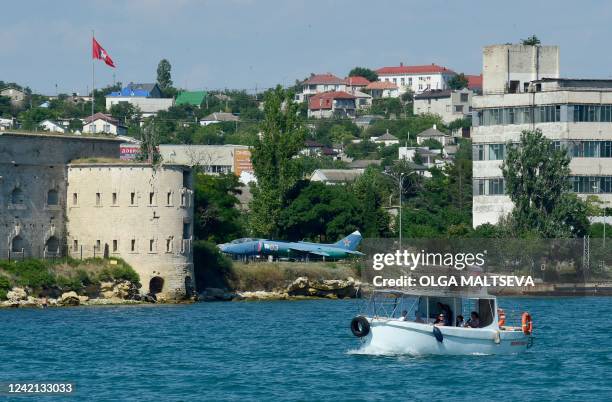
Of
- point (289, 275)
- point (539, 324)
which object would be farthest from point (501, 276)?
point (539, 324)

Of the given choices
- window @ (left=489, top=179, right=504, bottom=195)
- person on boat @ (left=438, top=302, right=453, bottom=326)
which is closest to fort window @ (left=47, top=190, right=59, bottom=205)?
person on boat @ (left=438, top=302, right=453, bottom=326)

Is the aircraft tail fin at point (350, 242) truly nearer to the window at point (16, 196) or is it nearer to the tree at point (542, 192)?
the tree at point (542, 192)

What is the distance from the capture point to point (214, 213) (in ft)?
386

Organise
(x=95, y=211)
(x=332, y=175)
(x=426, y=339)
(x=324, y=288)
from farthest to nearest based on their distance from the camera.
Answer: (x=332, y=175)
(x=324, y=288)
(x=95, y=211)
(x=426, y=339)

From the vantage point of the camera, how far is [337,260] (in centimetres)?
11425

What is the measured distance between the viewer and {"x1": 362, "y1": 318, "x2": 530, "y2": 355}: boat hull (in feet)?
203

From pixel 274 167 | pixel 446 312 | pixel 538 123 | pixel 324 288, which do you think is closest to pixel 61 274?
pixel 324 288

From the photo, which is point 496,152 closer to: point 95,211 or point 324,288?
point 324,288

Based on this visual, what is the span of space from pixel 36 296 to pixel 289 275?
20670 millimetres

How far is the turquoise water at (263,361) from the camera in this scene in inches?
2170

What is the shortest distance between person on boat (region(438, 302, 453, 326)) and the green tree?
173 ft

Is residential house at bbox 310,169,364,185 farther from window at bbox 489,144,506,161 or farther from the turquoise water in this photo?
the turquoise water

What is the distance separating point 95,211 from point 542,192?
123 ft

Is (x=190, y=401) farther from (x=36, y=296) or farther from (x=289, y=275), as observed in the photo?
(x=289, y=275)
